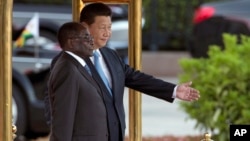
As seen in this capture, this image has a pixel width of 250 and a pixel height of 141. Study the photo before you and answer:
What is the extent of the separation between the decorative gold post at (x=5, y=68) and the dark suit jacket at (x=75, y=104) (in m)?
0.50

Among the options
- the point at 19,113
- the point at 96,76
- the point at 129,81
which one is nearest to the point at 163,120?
the point at 19,113

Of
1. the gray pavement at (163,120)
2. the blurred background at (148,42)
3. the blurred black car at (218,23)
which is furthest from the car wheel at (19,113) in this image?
the blurred black car at (218,23)

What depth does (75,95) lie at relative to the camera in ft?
13.8

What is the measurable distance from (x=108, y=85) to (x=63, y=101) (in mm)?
311

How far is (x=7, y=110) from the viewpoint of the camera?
369 cm

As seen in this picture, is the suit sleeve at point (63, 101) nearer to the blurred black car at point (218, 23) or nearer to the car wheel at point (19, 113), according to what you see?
the car wheel at point (19, 113)

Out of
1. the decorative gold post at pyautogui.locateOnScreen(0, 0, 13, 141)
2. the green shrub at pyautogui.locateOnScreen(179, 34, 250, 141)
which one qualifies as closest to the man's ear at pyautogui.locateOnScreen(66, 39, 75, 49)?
the decorative gold post at pyautogui.locateOnScreen(0, 0, 13, 141)

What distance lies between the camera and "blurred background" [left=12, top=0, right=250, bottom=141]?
9.88 m

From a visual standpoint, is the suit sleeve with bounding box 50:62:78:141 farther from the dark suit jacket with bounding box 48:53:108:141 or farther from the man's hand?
the man's hand

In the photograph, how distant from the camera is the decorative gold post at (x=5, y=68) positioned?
3.67 meters

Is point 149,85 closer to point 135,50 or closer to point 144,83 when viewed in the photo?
point 144,83

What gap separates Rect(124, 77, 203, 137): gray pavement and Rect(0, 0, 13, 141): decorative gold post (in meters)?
6.18

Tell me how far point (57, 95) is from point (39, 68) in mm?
5778

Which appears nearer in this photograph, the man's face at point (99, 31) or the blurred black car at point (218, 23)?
the man's face at point (99, 31)
